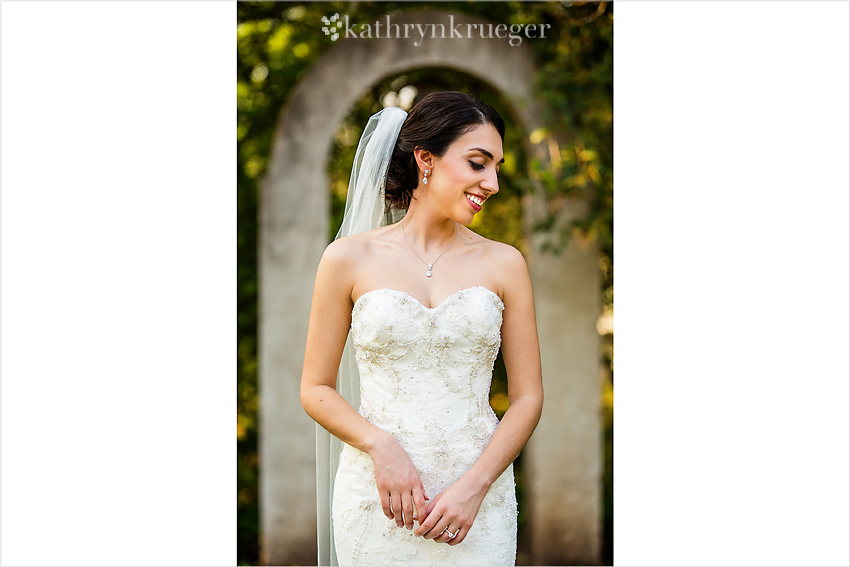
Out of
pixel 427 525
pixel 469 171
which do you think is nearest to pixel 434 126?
pixel 469 171

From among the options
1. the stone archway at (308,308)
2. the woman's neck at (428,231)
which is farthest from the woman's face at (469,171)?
the stone archway at (308,308)

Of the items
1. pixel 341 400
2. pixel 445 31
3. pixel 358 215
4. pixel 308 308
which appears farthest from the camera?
pixel 308 308

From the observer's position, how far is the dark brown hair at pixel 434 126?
2.06 m

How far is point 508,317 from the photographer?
7.00ft

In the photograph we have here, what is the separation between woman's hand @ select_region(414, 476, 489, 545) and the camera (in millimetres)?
1925

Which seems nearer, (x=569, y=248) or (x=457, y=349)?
(x=457, y=349)

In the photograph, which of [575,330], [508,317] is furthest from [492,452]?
[575,330]

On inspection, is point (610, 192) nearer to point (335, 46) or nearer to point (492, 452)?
point (335, 46)

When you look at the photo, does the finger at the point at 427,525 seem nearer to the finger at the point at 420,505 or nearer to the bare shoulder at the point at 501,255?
the finger at the point at 420,505

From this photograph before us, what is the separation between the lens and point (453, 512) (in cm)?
193

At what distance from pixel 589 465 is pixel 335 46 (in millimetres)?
2883

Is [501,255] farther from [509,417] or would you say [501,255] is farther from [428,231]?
[509,417]

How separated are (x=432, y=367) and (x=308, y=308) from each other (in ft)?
6.37

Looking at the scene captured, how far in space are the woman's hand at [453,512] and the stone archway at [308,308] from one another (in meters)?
2.05
